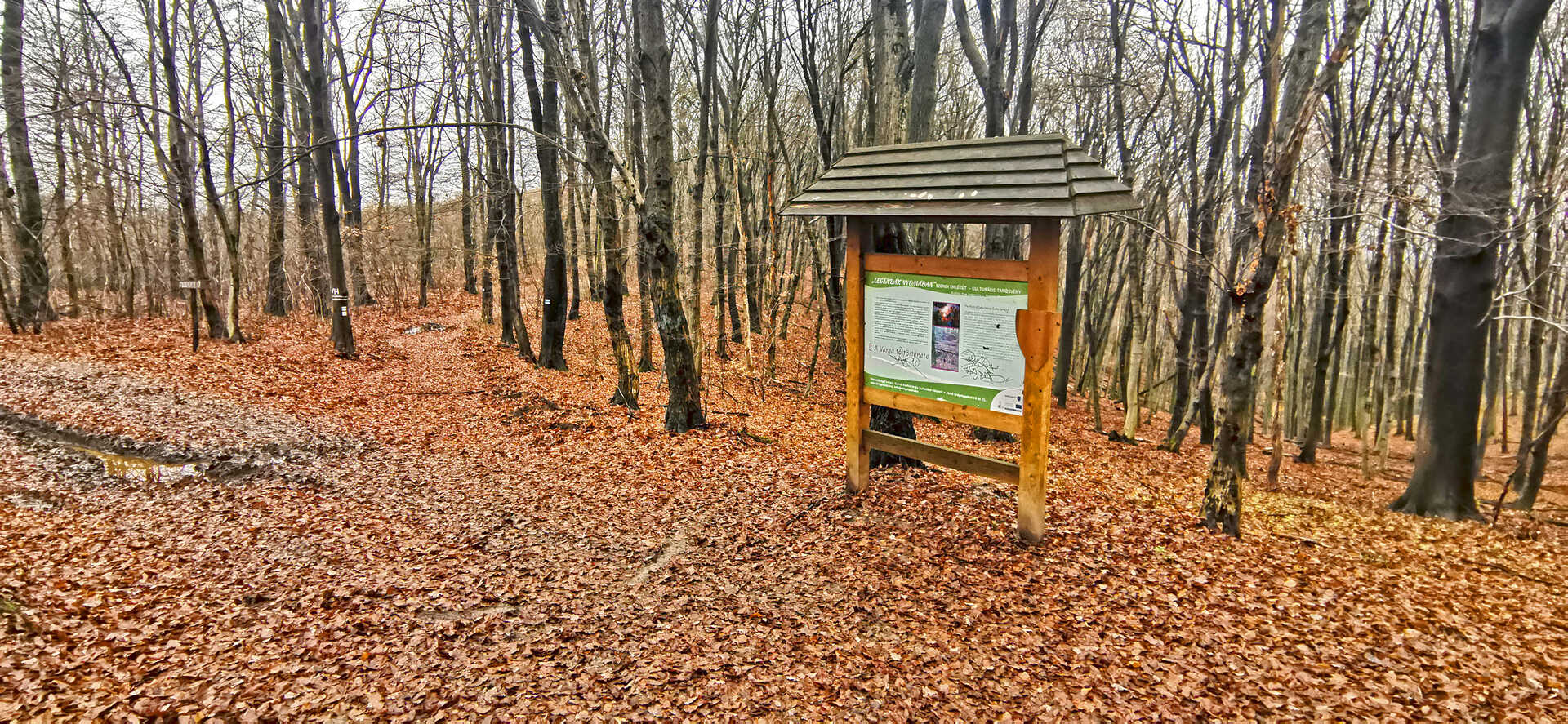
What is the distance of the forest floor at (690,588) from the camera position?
3.78 meters

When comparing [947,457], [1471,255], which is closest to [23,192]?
[947,457]

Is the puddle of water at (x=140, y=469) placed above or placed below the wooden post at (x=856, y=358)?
below

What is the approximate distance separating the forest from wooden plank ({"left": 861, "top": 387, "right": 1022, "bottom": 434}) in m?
0.60

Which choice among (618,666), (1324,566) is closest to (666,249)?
(618,666)

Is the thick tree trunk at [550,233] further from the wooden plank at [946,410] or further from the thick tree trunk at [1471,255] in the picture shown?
the thick tree trunk at [1471,255]

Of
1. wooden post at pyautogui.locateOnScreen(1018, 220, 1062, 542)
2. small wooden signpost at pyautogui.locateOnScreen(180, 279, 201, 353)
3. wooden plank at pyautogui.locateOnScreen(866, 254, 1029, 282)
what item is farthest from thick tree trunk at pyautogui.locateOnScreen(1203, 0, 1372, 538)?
Result: small wooden signpost at pyautogui.locateOnScreen(180, 279, 201, 353)

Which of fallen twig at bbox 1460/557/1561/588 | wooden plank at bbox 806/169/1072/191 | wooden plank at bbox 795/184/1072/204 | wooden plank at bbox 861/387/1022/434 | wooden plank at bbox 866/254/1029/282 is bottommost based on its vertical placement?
fallen twig at bbox 1460/557/1561/588

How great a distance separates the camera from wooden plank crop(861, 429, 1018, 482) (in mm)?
5734

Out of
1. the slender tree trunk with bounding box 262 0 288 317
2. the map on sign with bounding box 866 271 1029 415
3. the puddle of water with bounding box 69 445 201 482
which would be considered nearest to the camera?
the map on sign with bounding box 866 271 1029 415

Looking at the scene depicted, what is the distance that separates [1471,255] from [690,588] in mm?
9110

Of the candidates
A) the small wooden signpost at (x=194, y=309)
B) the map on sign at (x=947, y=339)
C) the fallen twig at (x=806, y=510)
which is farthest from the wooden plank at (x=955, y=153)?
the small wooden signpost at (x=194, y=309)

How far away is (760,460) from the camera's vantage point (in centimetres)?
842

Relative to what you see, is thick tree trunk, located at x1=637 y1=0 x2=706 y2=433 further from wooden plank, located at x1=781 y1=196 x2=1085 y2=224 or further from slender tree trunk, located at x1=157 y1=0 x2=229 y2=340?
slender tree trunk, located at x1=157 y1=0 x2=229 y2=340

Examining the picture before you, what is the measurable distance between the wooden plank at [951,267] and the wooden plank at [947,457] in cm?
158
